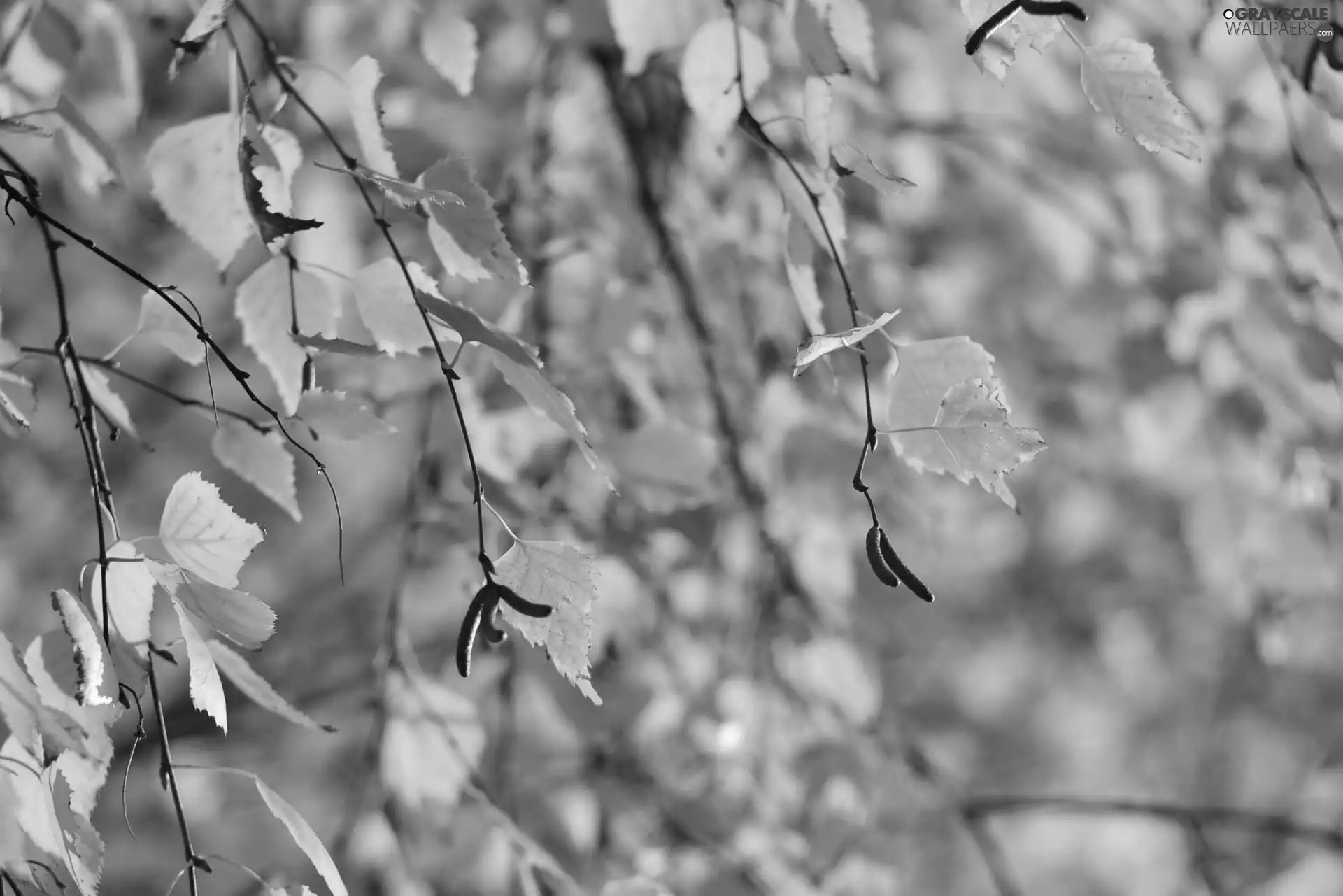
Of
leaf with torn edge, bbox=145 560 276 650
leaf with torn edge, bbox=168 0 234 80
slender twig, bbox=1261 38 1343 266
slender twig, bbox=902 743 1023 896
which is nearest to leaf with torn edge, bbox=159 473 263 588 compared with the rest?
leaf with torn edge, bbox=145 560 276 650

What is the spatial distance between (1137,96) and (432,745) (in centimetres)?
55

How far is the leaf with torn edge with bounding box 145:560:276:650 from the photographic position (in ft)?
0.95

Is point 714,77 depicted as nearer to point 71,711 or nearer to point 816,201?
point 816,201

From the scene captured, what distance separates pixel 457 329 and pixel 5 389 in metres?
0.15

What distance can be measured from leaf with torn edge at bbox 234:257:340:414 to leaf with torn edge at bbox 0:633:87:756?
148 millimetres

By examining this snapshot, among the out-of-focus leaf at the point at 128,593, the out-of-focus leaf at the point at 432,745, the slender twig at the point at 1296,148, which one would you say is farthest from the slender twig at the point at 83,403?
the slender twig at the point at 1296,148

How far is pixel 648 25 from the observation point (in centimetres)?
47

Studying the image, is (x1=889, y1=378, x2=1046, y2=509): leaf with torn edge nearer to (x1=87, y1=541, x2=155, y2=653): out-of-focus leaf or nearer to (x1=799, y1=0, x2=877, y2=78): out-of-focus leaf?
(x1=799, y1=0, x2=877, y2=78): out-of-focus leaf

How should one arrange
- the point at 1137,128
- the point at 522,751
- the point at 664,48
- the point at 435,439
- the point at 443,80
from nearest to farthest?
the point at 1137,128 → the point at 664,48 → the point at 435,439 → the point at 443,80 → the point at 522,751

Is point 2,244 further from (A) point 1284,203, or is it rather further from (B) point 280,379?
(A) point 1284,203

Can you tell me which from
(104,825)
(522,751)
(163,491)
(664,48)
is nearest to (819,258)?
(664,48)

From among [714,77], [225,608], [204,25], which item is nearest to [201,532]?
[225,608]

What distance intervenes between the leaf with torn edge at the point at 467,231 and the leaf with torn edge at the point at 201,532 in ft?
0.34

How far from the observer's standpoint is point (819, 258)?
0.53 m
